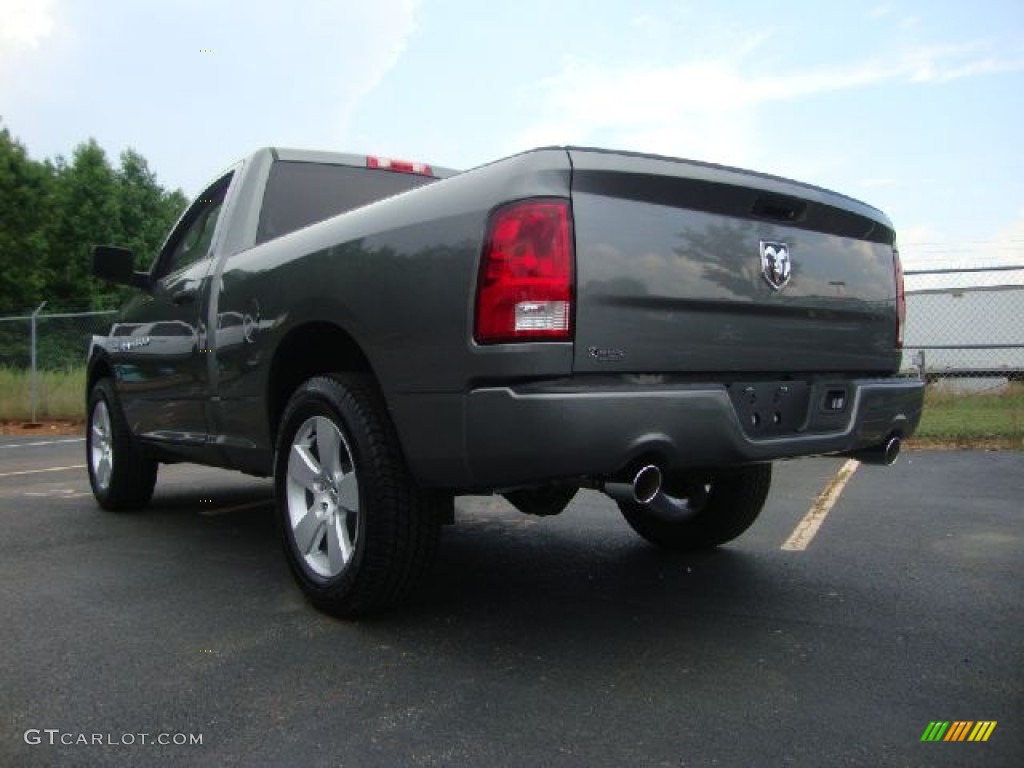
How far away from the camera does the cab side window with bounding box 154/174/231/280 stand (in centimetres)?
452

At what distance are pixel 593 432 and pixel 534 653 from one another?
81 centimetres

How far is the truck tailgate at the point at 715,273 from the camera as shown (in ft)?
8.18

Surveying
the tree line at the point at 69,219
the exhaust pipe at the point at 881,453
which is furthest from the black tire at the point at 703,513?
the tree line at the point at 69,219

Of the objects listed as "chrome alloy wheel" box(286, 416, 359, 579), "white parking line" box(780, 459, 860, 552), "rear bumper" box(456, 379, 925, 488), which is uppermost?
"rear bumper" box(456, 379, 925, 488)

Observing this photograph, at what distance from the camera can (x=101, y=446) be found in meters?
5.52

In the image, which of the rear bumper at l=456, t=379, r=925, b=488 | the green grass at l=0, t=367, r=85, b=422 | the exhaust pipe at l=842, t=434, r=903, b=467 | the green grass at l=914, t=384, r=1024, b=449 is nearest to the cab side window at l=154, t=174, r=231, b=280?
the rear bumper at l=456, t=379, r=925, b=488

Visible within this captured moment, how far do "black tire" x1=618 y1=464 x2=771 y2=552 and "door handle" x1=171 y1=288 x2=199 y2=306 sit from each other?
2257mm

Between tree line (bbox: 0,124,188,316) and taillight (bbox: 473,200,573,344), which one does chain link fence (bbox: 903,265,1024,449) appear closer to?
taillight (bbox: 473,200,573,344)

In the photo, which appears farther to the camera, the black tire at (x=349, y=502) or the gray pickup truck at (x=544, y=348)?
the black tire at (x=349, y=502)

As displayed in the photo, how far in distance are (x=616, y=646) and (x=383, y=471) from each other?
93 centimetres

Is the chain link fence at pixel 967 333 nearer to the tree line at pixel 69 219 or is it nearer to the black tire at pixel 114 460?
the black tire at pixel 114 460

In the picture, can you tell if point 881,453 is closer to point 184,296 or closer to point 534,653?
point 534,653

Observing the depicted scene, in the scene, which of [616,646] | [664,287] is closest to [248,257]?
[664,287]

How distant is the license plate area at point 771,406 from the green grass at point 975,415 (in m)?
6.29
